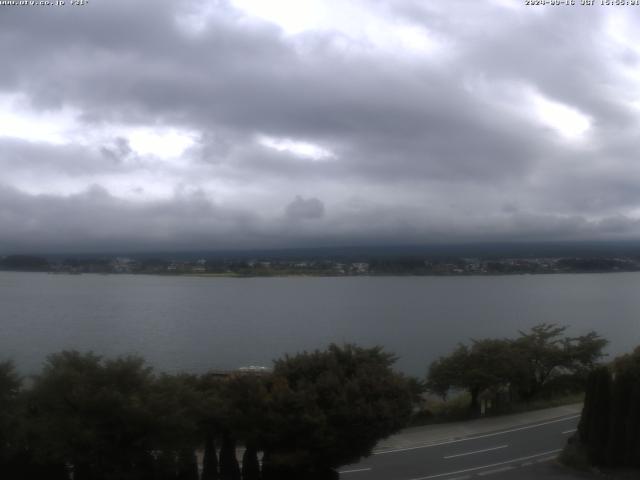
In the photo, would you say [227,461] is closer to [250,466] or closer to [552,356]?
[250,466]

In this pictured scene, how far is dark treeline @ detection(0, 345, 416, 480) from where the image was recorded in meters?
14.1

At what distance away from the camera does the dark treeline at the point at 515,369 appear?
104 feet

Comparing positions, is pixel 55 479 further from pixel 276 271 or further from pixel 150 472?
pixel 276 271

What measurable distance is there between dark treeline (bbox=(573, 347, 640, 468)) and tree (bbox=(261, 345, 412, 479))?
6.88m

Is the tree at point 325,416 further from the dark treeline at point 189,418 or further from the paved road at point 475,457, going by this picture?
Answer: the paved road at point 475,457

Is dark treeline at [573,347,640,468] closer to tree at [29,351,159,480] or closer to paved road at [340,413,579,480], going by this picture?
paved road at [340,413,579,480]

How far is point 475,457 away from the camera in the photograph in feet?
72.1

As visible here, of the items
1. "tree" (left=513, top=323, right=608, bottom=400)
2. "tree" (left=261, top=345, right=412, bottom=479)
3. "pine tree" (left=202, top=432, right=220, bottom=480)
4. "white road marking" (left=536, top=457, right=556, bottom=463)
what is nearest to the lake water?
"tree" (left=513, top=323, right=608, bottom=400)

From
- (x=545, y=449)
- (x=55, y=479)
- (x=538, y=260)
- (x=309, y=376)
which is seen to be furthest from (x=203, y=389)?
(x=538, y=260)

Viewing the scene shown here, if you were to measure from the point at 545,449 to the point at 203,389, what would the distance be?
38.4 ft

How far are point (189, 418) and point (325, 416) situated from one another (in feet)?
9.18

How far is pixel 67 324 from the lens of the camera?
236 feet

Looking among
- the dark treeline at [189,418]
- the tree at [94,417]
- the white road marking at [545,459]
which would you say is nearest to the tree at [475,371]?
the white road marking at [545,459]

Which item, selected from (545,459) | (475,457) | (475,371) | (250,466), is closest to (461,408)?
(475,371)
